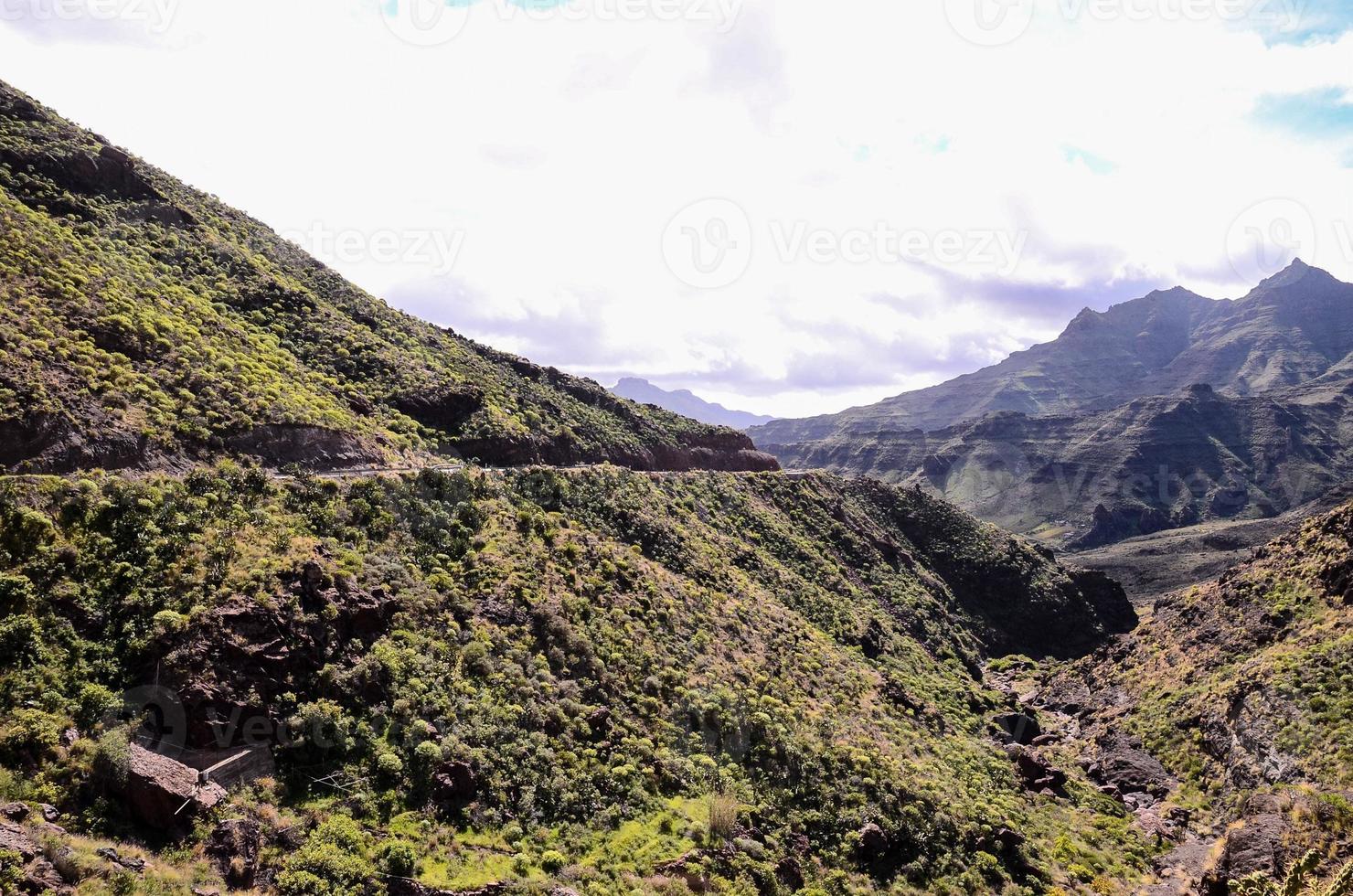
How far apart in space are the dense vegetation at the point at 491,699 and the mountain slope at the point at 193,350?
4.08 meters

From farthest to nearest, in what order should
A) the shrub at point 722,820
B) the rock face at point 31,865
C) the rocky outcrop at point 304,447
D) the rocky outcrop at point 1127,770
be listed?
the rocky outcrop at point 1127,770, the rocky outcrop at point 304,447, the shrub at point 722,820, the rock face at point 31,865

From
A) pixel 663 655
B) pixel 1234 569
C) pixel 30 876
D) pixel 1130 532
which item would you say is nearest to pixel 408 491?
pixel 663 655

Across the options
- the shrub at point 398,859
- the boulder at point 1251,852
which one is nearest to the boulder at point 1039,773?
the boulder at point 1251,852

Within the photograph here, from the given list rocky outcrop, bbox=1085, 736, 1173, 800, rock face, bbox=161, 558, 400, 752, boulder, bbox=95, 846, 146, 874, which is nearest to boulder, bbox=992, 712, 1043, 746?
rocky outcrop, bbox=1085, 736, 1173, 800

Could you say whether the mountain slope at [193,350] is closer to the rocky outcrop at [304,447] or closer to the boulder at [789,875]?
the rocky outcrop at [304,447]

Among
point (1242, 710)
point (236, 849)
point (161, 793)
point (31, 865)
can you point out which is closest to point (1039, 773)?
point (1242, 710)

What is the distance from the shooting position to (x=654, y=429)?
74438mm

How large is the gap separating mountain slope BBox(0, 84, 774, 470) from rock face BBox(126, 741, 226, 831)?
564 inches

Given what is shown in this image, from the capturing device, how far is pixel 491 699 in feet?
87.0

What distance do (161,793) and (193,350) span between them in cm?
2607

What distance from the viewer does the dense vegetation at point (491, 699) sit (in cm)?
Answer: 1933

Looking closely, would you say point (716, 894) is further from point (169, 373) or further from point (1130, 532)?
point (1130, 532)

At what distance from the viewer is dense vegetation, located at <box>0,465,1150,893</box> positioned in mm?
19328

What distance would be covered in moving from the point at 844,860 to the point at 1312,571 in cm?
4503
